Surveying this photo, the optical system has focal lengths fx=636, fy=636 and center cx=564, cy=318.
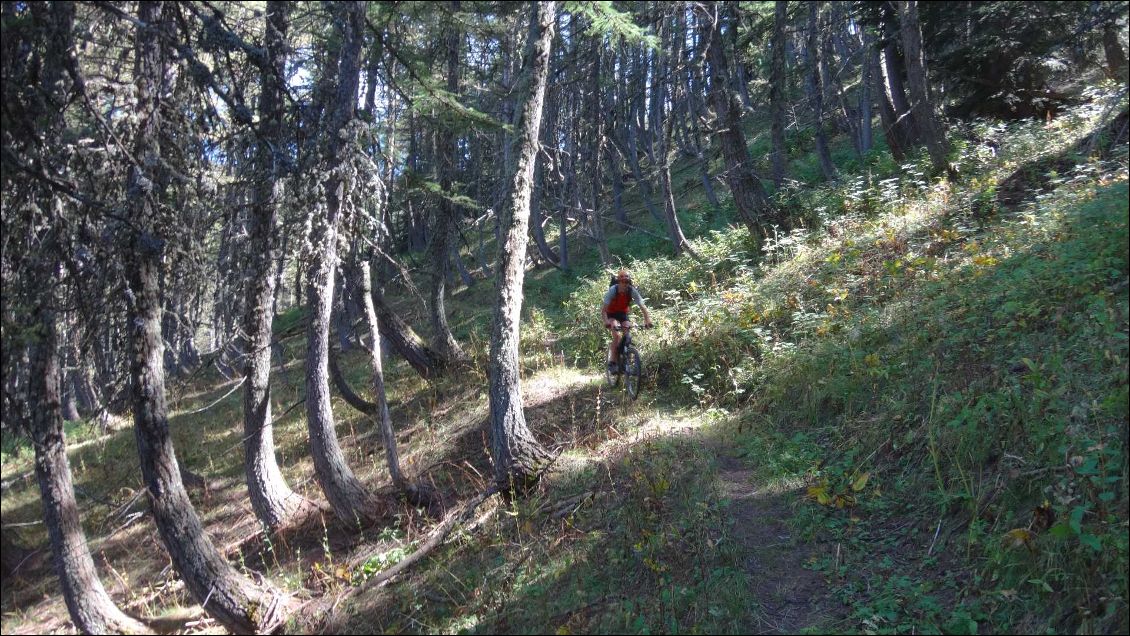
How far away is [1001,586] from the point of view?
14.9 ft

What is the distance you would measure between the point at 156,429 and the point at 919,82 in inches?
540

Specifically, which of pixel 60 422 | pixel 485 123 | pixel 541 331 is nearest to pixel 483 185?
pixel 541 331

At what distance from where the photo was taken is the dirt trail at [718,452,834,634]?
16.8ft

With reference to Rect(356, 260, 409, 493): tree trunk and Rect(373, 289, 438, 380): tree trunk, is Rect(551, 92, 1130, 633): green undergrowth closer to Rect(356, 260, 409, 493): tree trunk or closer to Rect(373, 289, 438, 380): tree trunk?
Rect(356, 260, 409, 493): tree trunk

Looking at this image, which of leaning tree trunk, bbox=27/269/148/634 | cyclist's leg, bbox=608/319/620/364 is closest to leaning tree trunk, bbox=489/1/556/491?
cyclist's leg, bbox=608/319/620/364

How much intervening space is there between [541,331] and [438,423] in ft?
11.7

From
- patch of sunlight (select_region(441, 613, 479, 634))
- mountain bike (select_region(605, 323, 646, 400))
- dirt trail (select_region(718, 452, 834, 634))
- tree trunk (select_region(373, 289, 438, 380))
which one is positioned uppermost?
tree trunk (select_region(373, 289, 438, 380))

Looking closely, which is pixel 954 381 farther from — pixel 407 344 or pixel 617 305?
pixel 407 344

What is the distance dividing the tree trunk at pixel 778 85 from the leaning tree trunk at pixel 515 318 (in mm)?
7418

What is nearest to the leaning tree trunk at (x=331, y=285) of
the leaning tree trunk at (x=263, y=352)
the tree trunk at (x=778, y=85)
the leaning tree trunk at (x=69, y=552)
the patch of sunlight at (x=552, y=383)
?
the leaning tree trunk at (x=263, y=352)

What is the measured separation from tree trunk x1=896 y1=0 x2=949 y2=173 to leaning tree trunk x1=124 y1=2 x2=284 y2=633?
487 inches

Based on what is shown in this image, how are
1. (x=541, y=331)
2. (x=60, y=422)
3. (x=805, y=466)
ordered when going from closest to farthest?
(x=805, y=466)
(x=60, y=422)
(x=541, y=331)

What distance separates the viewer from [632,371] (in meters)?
10.1

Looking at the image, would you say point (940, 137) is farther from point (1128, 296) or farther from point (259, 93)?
point (259, 93)
